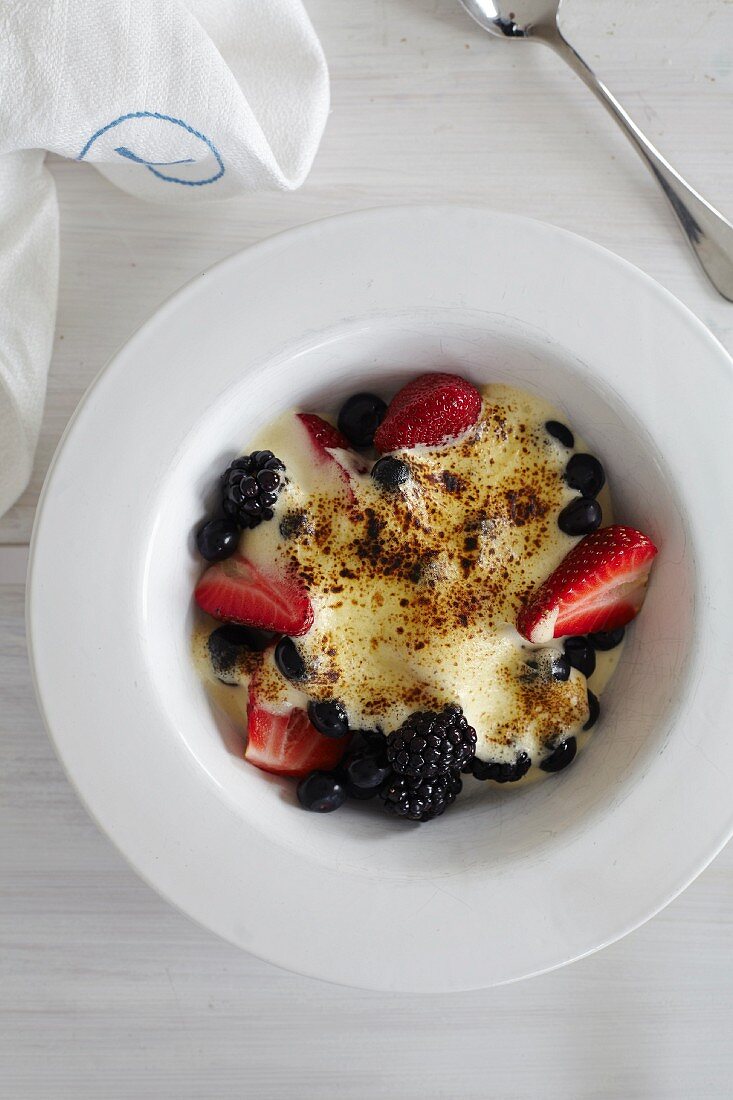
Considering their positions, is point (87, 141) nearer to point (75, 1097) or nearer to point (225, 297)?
point (225, 297)

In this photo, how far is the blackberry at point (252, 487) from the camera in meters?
0.78

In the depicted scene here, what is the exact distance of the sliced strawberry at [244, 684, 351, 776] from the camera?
2.65 feet

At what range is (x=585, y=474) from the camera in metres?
0.81

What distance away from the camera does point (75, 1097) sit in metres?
0.98

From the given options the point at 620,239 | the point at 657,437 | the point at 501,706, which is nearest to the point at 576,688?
the point at 501,706

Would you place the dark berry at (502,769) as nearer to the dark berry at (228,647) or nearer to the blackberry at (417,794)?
the blackberry at (417,794)

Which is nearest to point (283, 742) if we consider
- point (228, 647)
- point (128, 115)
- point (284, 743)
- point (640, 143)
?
point (284, 743)

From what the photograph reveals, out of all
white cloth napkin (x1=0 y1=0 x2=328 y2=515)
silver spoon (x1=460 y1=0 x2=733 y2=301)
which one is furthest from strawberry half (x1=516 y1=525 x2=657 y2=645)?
white cloth napkin (x1=0 y1=0 x2=328 y2=515)

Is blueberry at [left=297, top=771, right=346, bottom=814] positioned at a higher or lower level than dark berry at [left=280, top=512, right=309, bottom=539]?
lower

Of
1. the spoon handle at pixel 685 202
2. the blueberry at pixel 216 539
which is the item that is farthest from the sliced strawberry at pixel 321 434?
the spoon handle at pixel 685 202

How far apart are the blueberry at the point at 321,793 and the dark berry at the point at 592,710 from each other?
25 centimetres

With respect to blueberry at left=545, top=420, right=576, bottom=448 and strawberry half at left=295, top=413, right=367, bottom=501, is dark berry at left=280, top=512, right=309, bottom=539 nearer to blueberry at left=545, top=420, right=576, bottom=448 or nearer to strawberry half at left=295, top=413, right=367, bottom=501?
strawberry half at left=295, top=413, right=367, bottom=501

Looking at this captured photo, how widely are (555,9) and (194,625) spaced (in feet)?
2.41

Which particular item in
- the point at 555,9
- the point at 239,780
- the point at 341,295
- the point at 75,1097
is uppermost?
the point at 555,9
